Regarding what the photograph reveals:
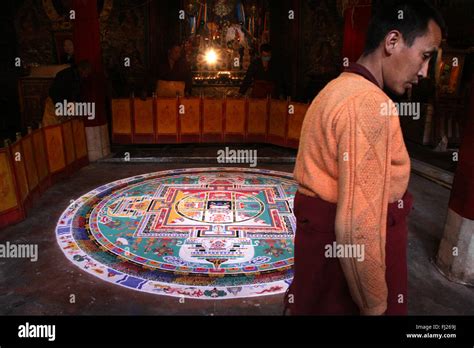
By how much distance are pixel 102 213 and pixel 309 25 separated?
846 cm

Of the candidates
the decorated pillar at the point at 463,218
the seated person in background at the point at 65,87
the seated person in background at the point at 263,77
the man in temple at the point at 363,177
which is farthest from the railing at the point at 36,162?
the decorated pillar at the point at 463,218

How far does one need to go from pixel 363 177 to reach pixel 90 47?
668 cm

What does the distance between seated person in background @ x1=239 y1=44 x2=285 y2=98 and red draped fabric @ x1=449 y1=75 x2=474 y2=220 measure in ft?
17.3

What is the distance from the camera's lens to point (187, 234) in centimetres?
431

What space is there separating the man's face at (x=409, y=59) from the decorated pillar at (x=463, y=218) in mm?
2388

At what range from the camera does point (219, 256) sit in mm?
3857

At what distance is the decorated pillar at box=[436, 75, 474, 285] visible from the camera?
3.37 m

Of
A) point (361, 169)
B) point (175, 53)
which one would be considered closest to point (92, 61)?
point (175, 53)

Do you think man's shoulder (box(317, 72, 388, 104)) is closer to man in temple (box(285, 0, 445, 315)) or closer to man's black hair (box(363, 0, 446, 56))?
man in temple (box(285, 0, 445, 315))

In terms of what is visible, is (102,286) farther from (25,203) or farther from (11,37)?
(11,37)

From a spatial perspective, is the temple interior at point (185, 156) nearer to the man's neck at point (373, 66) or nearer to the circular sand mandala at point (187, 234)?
the circular sand mandala at point (187, 234)

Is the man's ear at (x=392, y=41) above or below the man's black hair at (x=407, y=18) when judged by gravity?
below

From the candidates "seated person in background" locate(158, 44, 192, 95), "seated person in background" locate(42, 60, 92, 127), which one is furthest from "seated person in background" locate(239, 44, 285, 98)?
"seated person in background" locate(42, 60, 92, 127)

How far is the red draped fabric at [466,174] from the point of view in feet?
11.0
